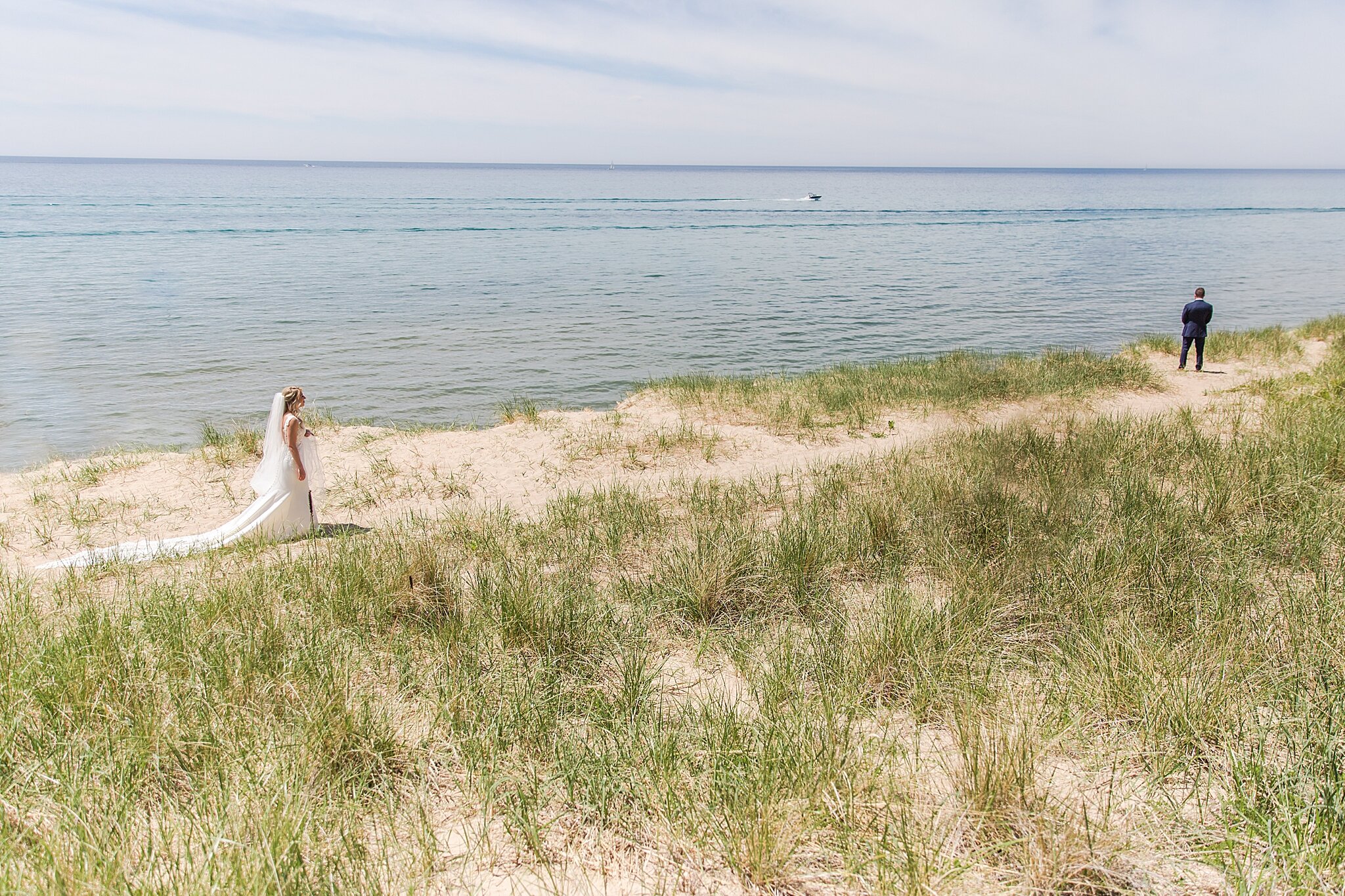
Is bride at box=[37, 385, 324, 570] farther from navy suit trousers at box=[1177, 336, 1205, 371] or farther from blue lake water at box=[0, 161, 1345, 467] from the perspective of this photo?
navy suit trousers at box=[1177, 336, 1205, 371]

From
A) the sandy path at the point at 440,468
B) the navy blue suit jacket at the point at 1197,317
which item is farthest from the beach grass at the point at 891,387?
the navy blue suit jacket at the point at 1197,317

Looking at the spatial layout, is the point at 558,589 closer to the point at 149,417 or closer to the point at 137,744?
the point at 137,744

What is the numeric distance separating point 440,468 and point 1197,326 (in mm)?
17719

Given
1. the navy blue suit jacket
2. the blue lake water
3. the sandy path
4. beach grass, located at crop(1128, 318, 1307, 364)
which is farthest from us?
beach grass, located at crop(1128, 318, 1307, 364)

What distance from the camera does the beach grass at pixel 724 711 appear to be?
2982 millimetres

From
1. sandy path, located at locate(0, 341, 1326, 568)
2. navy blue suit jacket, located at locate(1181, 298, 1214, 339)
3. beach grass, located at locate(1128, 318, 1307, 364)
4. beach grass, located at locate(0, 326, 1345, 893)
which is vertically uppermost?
navy blue suit jacket, located at locate(1181, 298, 1214, 339)

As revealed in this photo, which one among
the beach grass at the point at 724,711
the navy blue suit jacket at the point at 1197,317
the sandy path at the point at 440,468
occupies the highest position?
the navy blue suit jacket at the point at 1197,317

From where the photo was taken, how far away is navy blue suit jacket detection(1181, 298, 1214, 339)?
58.1 feet

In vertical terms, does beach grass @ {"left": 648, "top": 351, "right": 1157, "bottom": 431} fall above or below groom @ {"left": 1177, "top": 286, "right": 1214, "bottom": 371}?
below

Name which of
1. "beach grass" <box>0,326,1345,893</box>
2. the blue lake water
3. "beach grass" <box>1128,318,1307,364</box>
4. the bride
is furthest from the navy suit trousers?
the bride

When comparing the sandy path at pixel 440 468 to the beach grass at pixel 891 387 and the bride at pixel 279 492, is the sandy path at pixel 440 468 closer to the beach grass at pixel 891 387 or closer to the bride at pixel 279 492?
the beach grass at pixel 891 387

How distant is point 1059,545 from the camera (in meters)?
5.98

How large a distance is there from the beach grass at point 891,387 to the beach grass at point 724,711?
7373 mm

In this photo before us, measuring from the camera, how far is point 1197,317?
17938 millimetres
